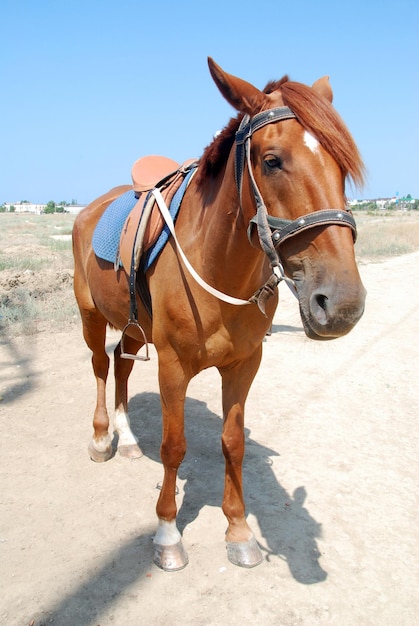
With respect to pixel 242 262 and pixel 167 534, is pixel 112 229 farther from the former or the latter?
pixel 167 534

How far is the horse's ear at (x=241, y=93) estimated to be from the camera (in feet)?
6.20

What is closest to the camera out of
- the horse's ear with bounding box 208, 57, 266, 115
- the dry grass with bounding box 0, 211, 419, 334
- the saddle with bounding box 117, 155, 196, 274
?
the horse's ear with bounding box 208, 57, 266, 115

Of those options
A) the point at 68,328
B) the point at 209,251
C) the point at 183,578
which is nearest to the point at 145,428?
the point at 183,578

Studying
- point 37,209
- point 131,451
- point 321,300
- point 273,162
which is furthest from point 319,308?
point 37,209

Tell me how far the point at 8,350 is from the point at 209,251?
4729mm

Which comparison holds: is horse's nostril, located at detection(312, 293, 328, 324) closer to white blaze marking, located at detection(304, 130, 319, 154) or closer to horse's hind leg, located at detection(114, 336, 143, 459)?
white blaze marking, located at detection(304, 130, 319, 154)

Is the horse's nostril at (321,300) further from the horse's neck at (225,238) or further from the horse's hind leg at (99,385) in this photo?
the horse's hind leg at (99,385)

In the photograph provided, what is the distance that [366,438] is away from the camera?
4082 millimetres

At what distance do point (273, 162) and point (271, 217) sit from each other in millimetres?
211

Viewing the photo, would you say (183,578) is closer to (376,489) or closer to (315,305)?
(376,489)

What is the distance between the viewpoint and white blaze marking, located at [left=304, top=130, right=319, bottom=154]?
5.64ft

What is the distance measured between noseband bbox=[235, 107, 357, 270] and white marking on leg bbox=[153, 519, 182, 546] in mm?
A: 1737

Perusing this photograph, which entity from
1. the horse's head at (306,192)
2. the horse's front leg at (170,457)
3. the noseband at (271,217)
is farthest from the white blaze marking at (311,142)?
the horse's front leg at (170,457)

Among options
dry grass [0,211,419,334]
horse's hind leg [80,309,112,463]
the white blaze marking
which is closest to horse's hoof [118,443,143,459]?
horse's hind leg [80,309,112,463]
